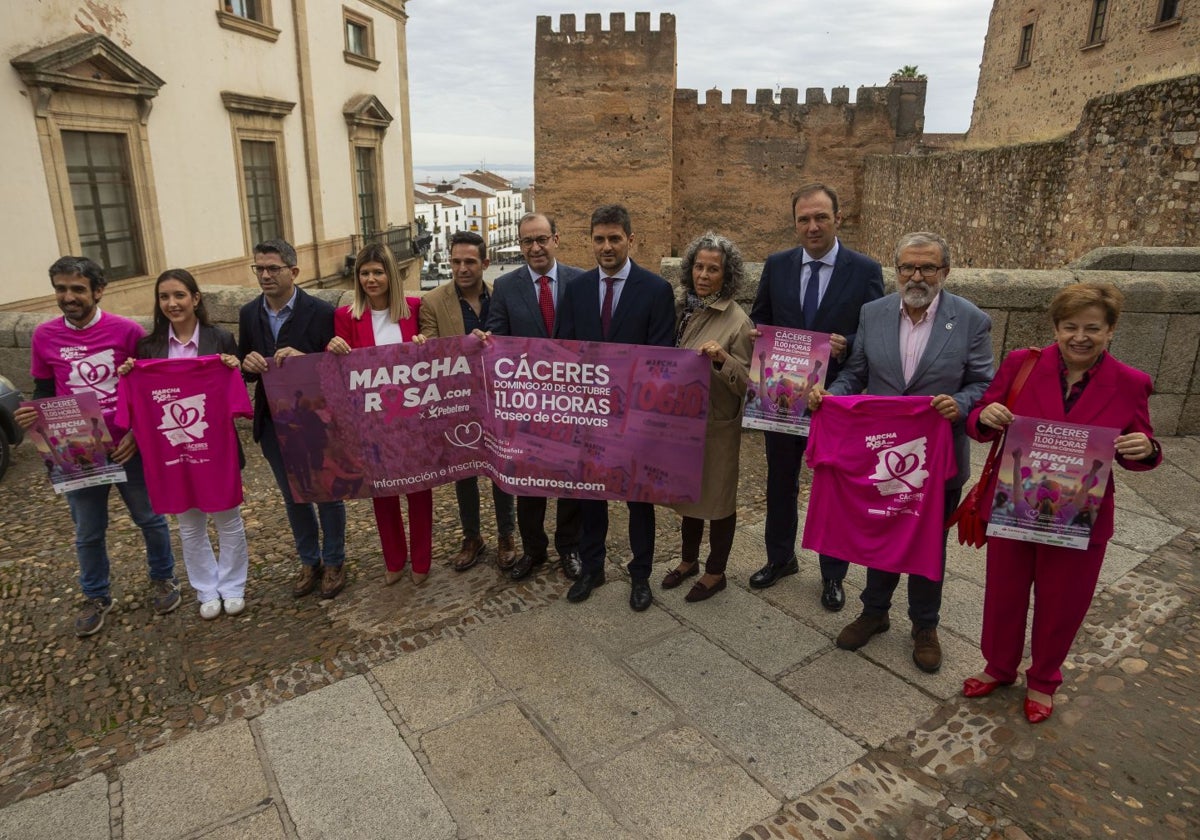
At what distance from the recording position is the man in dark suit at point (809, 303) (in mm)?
3783

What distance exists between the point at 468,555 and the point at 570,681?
4.45ft

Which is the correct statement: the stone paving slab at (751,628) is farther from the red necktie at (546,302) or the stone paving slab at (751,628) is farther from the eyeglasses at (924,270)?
the eyeglasses at (924,270)

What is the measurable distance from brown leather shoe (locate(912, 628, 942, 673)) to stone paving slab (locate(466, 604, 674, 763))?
4.06ft

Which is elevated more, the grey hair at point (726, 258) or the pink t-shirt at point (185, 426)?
the grey hair at point (726, 258)

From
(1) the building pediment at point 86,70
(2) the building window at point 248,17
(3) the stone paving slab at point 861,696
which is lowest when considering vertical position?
(3) the stone paving slab at point 861,696

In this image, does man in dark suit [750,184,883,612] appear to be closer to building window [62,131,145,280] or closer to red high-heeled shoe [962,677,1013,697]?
red high-heeled shoe [962,677,1013,697]

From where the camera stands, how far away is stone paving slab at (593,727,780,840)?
103 inches

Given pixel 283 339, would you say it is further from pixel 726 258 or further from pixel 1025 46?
pixel 1025 46

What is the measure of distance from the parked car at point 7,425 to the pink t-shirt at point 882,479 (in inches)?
244

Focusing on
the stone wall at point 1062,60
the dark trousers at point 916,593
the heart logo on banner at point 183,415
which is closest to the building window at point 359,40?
the stone wall at point 1062,60

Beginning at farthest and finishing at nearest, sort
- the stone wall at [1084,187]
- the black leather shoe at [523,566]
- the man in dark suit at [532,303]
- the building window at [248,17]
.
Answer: the building window at [248,17], the stone wall at [1084,187], the black leather shoe at [523,566], the man in dark suit at [532,303]

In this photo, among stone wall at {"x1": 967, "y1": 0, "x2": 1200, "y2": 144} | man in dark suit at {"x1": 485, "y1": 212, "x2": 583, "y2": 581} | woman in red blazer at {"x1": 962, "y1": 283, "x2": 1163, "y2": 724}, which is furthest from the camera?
stone wall at {"x1": 967, "y1": 0, "x2": 1200, "y2": 144}

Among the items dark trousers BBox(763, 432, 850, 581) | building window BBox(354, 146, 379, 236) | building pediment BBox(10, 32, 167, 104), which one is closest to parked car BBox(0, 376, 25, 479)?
dark trousers BBox(763, 432, 850, 581)

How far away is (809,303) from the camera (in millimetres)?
3908
